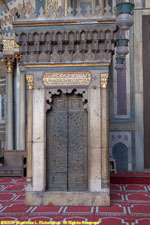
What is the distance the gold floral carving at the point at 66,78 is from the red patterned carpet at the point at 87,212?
2006 millimetres

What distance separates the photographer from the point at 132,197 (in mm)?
5977

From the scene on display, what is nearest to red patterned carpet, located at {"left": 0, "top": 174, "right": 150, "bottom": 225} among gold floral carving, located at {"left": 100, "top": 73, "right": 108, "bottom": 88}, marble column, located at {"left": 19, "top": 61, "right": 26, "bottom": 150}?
gold floral carving, located at {"left": 100, "top": 73, "right": 108, "bottom": 88}

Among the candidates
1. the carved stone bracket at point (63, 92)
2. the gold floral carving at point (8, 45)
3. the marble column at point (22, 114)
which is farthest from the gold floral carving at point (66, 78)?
the gold floral carving at point (8, 45)

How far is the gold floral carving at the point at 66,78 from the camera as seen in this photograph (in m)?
5.53

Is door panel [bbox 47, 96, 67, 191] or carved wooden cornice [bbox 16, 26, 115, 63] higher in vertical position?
carved wooden cornice [bbox 16, 26, 115, 63]

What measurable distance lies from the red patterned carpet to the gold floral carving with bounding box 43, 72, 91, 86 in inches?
79.0

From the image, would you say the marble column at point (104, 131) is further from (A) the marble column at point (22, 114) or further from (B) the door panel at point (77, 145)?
(A) the marble column at point (22, 114)

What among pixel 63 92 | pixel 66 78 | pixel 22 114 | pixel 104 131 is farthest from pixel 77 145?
pixel 22 114

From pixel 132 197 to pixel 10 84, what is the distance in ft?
18.1

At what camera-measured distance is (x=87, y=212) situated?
493 centimetres

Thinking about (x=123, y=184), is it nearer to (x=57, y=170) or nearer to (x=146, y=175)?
(x=146, y=175)

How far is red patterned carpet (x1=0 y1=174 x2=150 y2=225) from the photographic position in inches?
177

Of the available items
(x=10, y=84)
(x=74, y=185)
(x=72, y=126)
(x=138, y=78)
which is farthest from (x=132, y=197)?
(x=10, y=84)

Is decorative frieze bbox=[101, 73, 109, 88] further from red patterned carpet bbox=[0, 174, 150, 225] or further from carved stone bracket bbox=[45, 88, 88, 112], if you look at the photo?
red patterned carpet bbox=[0, 174, 150, 225]
